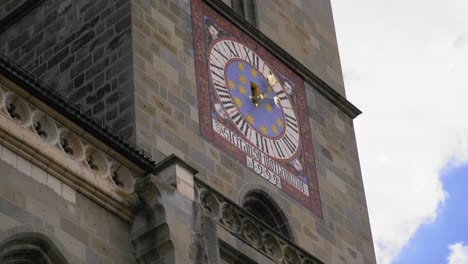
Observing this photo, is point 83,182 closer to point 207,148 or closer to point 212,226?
point 212,226

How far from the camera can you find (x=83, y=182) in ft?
64.9

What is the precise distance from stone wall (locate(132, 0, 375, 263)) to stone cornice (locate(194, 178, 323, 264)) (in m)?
0.95

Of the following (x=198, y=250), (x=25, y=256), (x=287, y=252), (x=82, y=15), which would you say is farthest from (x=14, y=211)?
(x=82, y=15)

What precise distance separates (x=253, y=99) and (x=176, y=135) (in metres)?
2.88

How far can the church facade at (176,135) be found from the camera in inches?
765

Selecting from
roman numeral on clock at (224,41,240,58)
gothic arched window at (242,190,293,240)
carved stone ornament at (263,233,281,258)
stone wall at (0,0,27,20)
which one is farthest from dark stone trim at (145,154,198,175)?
stone wall at (0,0,27,20)

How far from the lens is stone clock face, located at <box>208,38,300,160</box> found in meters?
25.5

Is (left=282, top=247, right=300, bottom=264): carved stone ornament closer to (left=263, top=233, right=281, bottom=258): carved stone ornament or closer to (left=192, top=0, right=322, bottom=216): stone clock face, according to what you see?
(left=263, top=233, right=281, bottom=258): carved stone ornament

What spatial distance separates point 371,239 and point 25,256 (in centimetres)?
969

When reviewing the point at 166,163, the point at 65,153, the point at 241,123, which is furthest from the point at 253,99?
the point at 65,153

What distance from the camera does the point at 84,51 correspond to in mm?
25031

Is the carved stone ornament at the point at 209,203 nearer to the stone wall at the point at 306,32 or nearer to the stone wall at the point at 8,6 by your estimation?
the stone wall at the point at 306,32

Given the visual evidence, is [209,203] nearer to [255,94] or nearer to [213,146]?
[213,146]

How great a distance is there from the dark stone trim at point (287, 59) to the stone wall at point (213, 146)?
0.48 feet
